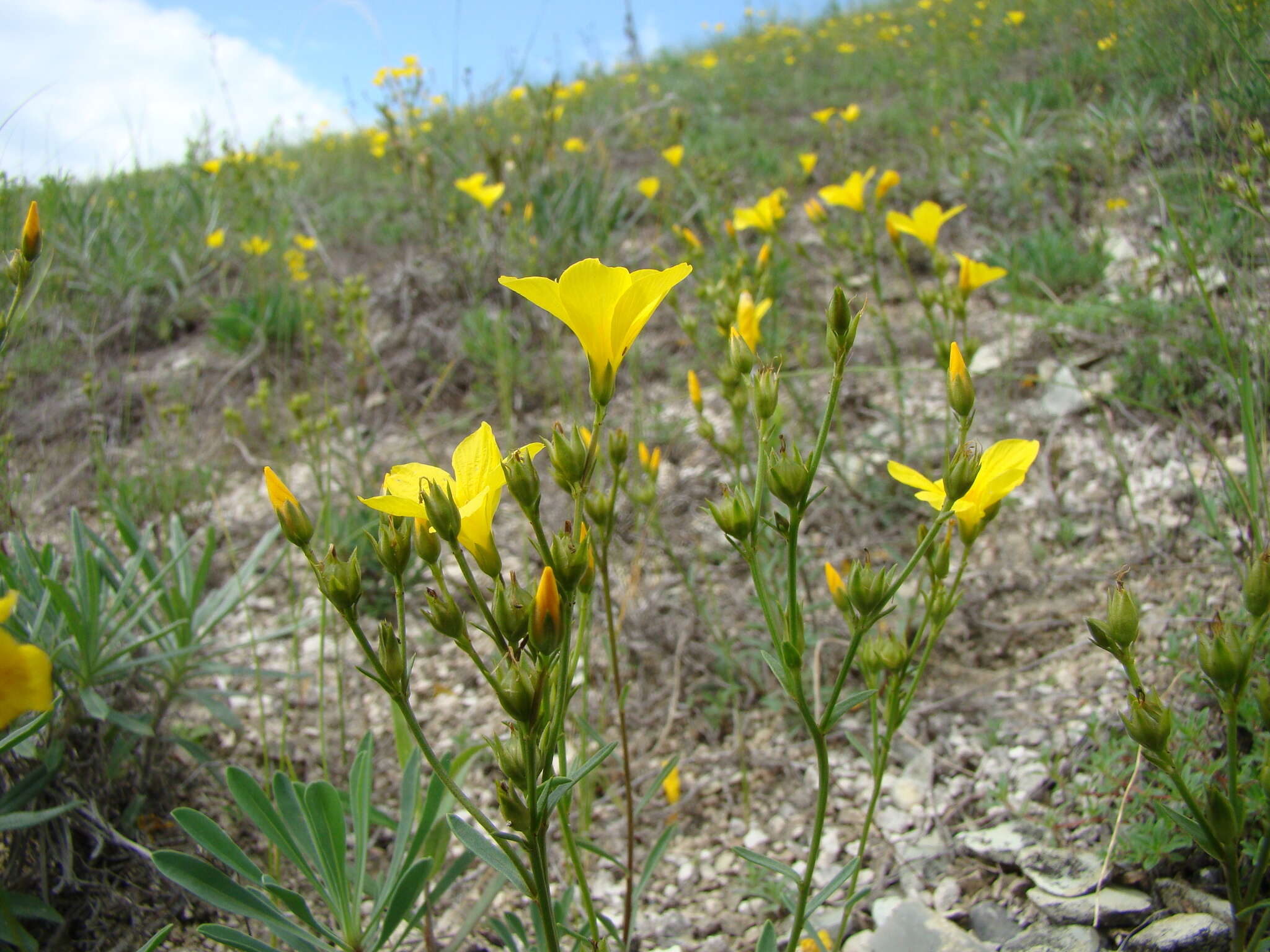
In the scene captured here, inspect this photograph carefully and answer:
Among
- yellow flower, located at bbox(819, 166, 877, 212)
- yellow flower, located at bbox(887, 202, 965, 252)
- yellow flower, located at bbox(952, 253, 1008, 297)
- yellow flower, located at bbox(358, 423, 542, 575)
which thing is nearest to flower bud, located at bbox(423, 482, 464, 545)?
yellow flower, located at bbox(358, 423, 542, 575)

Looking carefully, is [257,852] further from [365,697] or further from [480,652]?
[480,652]

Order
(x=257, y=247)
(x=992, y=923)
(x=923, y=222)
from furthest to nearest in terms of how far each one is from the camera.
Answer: (x=257, y=247), (x=923, y=222), (x=992, y=923)

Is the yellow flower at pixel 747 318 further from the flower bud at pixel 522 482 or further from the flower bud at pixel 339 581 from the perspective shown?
the flower bud at pixel 339 581

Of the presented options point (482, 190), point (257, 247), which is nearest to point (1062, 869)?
point (482, 190)

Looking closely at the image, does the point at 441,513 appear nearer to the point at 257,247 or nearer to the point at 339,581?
the point at 339,581

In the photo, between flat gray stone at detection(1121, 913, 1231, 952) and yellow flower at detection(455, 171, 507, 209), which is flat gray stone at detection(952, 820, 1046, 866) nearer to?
flat gray stone at detection(1121, 913, 1231, 952)

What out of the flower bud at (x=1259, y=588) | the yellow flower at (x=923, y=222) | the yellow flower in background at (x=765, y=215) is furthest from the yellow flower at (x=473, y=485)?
the yellow flower in background at (x=765, y=215)

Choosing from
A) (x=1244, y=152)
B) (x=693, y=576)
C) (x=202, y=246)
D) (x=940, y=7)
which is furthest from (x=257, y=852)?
(x=940, y=7)
